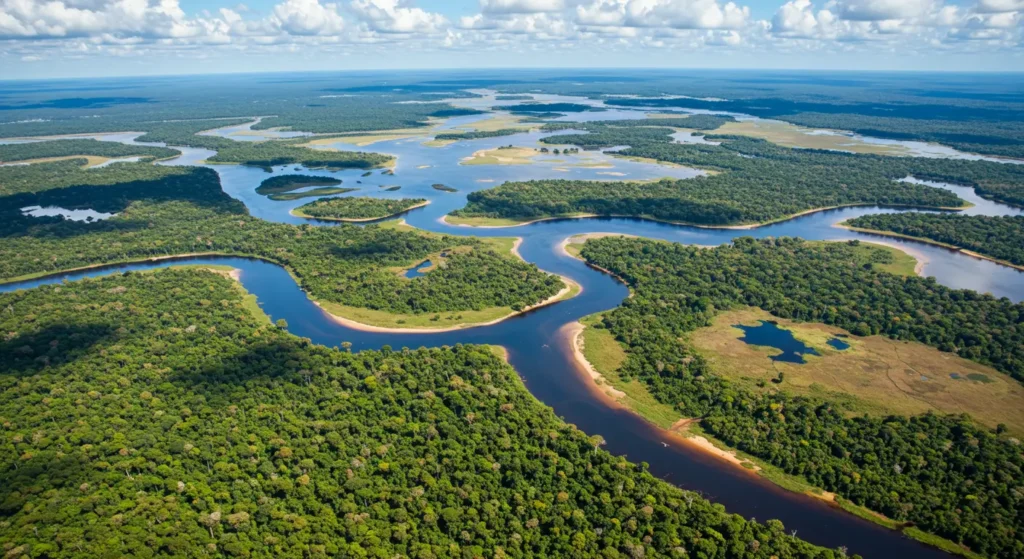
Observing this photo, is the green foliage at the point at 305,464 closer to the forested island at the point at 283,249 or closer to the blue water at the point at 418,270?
the forested island at the point at 283,249

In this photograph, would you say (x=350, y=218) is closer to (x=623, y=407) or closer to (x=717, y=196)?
(x=717, y=196)

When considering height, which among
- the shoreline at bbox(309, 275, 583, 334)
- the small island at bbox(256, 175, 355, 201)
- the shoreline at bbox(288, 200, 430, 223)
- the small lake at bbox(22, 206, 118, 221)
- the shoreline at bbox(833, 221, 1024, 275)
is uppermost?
the small island at bbox(256, 175, 355, 201)

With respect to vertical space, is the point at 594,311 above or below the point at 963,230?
below

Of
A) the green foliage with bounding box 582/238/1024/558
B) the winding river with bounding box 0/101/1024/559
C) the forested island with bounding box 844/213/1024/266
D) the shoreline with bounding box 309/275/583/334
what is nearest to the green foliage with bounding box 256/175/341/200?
the winding river with bounding box 0/101/1024/559

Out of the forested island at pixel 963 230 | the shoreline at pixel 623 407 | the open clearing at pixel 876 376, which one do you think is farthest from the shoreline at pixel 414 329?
the forested island at pixel 963 230

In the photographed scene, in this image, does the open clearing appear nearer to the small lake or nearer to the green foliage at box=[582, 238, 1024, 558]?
the green foliage at box=[582, 238, 1024, 558]

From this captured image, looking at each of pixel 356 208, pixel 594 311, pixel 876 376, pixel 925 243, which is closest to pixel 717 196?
pixel 925 243
